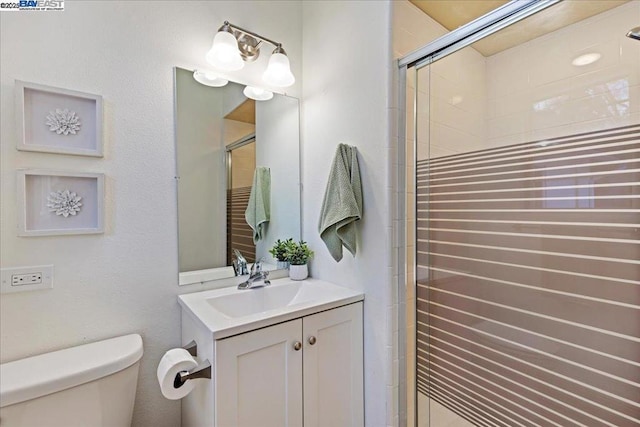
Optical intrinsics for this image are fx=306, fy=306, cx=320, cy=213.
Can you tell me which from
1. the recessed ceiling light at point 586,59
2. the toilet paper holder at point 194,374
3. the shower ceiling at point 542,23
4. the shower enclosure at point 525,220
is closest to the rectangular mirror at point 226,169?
the toilet paper holder at point 194,374

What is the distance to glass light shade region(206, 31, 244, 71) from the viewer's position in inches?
57.3

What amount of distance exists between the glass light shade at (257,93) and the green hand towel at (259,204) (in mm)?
391

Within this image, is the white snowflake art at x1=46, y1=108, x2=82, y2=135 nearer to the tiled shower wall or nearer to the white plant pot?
the white plant pot

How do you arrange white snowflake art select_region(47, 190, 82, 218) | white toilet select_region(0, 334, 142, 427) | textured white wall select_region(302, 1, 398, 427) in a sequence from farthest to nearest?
textured white wall select_region(302, 1, 398, 427), white snowflake art select_region(47, 190, 82, 218), white toilet select_region(0, 334, 142, 427)

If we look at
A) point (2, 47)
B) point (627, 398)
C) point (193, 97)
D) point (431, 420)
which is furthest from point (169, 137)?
point (627, 398)

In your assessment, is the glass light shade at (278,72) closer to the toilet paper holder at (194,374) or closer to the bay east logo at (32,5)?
the bay east logo at (32,5)

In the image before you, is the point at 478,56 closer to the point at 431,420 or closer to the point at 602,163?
the point at 602,163

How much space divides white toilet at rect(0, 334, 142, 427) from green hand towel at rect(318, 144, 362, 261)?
0.91 m

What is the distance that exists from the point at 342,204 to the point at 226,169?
25.2 inches

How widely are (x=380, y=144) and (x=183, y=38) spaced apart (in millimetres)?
1066

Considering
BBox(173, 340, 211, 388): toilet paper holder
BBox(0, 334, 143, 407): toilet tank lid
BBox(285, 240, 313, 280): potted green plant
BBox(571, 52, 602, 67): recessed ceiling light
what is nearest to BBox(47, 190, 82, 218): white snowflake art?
BBox(0, 334, 143, 407): toilet tank lid

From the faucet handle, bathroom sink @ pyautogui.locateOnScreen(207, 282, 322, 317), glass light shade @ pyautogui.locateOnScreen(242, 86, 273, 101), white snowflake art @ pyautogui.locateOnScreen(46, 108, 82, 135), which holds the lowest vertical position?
bathroom sink @ pyautogui.locateOnScreen(207, 282, 322, 317)

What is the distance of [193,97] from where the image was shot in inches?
58.4

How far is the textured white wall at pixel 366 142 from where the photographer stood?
4.52 ft
